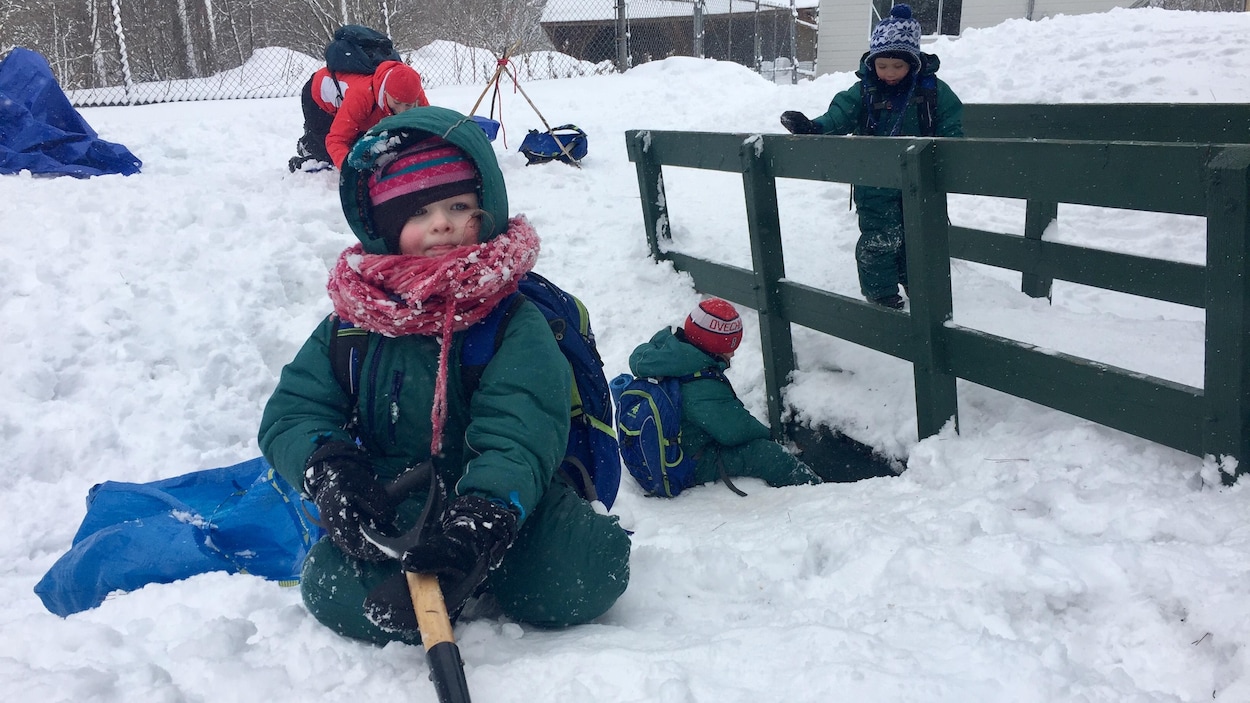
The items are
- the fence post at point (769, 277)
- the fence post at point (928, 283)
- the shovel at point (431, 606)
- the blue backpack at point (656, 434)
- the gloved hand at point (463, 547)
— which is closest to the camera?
the shovel at point (431, 606)

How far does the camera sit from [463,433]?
2.70m

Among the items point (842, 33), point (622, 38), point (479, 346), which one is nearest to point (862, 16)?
point (842, 33)

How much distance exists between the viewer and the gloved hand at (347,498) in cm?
232

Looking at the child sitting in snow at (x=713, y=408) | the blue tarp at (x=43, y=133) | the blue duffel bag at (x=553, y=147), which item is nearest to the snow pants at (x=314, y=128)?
the blue tarp at (x=43, y=133)

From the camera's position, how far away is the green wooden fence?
110 inches

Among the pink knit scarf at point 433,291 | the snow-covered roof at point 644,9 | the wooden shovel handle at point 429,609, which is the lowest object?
the wooden shovel handle at point 429,609

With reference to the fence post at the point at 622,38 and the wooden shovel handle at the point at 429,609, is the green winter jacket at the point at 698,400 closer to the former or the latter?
the wooden shovel handle at the point at 429,609

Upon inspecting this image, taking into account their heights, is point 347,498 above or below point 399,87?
below

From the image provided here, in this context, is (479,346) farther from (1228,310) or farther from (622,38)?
(622,38)

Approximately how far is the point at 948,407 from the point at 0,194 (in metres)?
7.31

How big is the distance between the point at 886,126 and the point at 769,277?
49.5 inches

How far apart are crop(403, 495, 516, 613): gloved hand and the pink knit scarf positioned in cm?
39

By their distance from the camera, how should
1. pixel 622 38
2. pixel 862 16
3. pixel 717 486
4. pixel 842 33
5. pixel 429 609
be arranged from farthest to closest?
pixel 842 33 → pixel 862 16 → pixel 622 38 → pixel 717 486 → pixel 429 609

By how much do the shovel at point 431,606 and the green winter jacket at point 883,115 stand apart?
371cm
